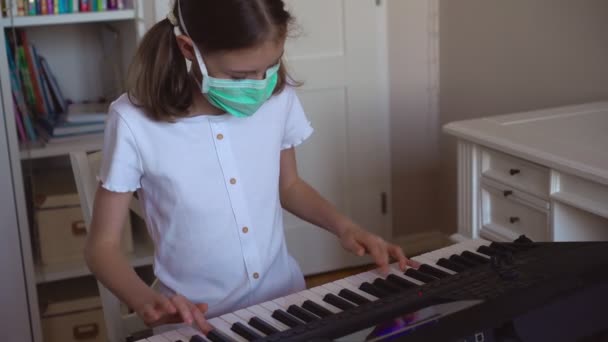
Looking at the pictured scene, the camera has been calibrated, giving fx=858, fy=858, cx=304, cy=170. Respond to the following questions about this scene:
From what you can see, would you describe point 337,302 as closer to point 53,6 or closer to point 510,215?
point 510,215

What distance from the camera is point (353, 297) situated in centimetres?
122

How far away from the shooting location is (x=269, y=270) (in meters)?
1.57

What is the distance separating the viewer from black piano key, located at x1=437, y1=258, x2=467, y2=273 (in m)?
1.29

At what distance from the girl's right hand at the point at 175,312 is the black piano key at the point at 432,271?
0.34 m

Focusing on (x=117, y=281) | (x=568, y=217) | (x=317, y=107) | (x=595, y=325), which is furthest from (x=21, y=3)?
(x=595, y=325)

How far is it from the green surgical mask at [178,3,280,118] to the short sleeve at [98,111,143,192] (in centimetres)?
15

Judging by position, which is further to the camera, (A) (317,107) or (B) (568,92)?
(A) (317,107)

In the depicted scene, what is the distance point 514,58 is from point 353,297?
6.09 feet

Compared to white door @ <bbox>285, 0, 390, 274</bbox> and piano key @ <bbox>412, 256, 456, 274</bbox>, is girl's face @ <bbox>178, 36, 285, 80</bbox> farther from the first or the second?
white door @ <bbox>285, 0, 390, 274</bbox>

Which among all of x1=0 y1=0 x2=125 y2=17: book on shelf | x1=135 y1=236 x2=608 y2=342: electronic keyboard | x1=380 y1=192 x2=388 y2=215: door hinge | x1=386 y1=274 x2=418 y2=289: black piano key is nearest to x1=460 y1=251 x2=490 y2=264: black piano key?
x1=135 y1=236 x2=608 y2=342: electronic keyboard

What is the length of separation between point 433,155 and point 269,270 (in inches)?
81.0

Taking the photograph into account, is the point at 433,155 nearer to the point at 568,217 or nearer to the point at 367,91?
the point at 367,91

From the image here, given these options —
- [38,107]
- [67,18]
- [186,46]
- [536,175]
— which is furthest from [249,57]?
[38,107]

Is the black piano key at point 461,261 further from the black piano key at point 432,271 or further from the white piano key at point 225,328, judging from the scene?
the white piano key at point 225,328
